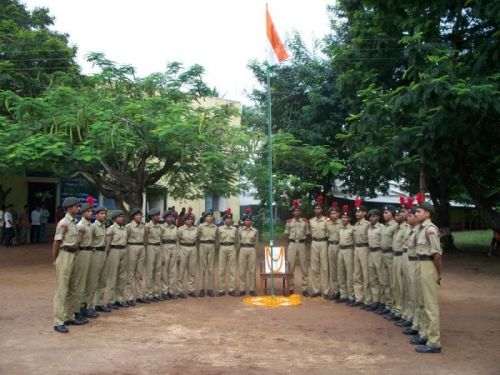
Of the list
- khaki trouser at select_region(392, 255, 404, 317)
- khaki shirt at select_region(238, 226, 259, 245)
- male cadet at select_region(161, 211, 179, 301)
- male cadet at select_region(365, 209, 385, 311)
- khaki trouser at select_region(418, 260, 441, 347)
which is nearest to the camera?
khaki trouser at select_region(418, 260, 441, 347)

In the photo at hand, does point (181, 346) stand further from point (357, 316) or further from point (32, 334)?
point (357, 316)

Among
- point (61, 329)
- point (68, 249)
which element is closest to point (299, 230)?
point (68, 249)

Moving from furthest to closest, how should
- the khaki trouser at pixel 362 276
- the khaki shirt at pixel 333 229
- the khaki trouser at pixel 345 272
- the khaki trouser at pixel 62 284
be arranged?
1. the khaki shirt at pixel 333 229
2. the khaki trouser at pixel 345 272
3. the khaki trouser at pixel 362 276
4. the khaki trouser at pixel 62 284

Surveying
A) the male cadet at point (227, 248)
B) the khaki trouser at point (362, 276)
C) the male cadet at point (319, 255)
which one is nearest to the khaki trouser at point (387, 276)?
the khaki trouser at point (362, 276)

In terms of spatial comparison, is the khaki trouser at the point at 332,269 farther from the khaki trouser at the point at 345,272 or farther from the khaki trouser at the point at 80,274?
the khaki trouser at the point at 80,274

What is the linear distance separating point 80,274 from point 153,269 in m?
2.02

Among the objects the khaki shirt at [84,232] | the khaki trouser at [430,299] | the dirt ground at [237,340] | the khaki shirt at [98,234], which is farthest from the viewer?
the khaki shirt at [98,234]

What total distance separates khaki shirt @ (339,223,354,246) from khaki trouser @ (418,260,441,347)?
2.82m

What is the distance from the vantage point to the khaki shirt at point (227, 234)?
10.3 m

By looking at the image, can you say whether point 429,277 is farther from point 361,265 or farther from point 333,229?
point 333,229

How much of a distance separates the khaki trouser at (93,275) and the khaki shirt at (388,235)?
4.70m

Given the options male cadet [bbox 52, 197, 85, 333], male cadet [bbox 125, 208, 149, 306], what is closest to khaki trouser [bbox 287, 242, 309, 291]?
male cadet [bbox 125, 208, 149, 306]

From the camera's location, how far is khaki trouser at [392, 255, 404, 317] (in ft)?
26.4

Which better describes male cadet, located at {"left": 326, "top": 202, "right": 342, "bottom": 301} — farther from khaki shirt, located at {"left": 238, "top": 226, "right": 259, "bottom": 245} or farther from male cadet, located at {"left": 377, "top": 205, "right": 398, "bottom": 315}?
khaki shirt, located at {"left": 238, "top": 226, "right": 259, "bottom": 245}
